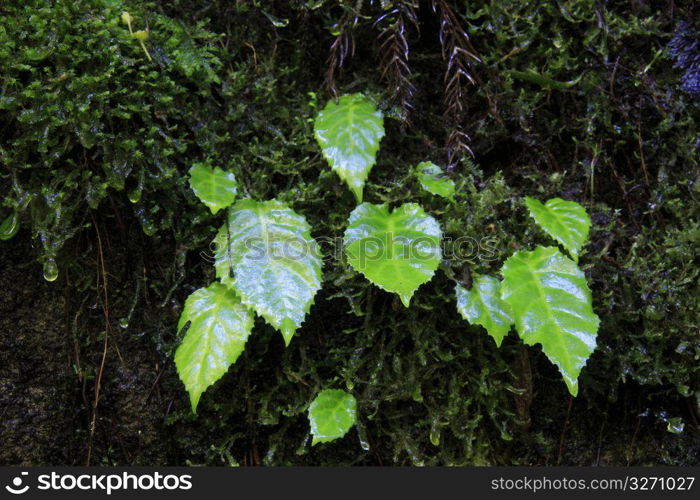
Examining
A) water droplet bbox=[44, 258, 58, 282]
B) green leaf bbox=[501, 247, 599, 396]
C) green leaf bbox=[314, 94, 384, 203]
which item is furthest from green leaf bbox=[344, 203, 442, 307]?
water droplet bbox=[44, 258, 58, 282]

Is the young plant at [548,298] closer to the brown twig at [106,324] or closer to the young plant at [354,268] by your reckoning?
the young plant at [354,268]

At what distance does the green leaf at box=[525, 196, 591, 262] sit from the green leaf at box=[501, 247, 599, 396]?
0.05 m

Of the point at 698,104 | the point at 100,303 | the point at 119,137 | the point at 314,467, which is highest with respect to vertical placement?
the point at 698,104

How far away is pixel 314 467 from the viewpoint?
6.47ft

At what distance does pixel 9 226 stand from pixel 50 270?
0.21 meters

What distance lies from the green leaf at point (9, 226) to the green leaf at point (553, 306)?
5.48ft

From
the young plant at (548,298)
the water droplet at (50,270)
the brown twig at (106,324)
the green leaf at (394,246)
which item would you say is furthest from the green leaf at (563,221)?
the water droplet at (50,270)

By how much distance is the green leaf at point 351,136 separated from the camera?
2.00 metres

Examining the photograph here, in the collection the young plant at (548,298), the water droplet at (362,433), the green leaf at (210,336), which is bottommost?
the water droplet at (362,433)

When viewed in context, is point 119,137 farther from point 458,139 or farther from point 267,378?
point 458,139

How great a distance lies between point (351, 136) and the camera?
6.75ft

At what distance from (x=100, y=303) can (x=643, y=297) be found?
6.52 feet

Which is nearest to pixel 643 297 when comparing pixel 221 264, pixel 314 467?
pixel 314 467

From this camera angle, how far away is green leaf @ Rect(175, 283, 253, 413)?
69.2 inches
